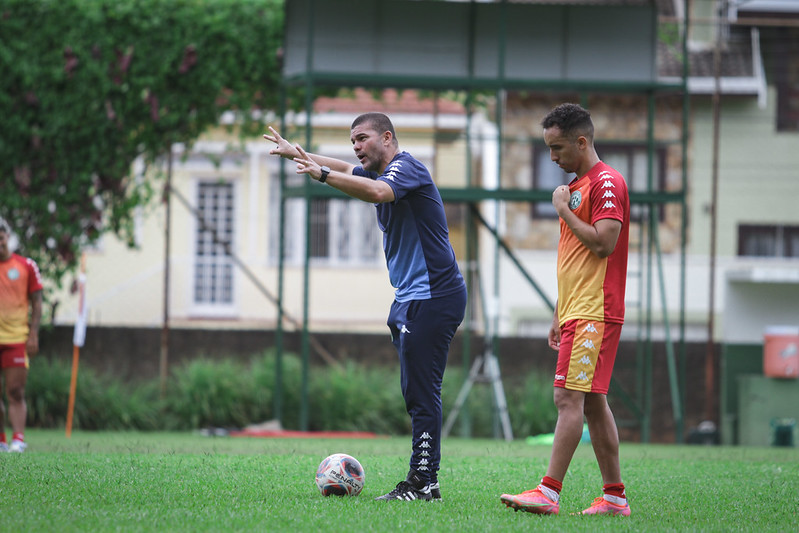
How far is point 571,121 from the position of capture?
19.6ft

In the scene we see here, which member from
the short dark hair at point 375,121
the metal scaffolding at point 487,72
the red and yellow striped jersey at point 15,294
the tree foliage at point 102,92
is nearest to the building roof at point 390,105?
the tree foliage at point 102,92

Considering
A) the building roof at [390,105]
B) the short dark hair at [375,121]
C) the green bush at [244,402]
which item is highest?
the building roof at [390,105]

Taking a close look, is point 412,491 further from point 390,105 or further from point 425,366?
point 390,105

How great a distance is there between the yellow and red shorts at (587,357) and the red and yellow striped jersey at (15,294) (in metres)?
6.90

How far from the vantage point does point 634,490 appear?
7156 mm

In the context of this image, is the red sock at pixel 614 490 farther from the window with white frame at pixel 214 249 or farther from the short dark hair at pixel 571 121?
the window with white frame at pixel 214 249

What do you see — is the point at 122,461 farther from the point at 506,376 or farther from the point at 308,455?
the point at 506,376

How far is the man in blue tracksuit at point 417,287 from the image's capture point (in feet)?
21.0

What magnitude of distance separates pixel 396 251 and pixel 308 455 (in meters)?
3.31

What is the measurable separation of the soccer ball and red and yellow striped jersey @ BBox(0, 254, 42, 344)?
562cm

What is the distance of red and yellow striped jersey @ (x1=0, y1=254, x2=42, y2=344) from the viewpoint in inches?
435

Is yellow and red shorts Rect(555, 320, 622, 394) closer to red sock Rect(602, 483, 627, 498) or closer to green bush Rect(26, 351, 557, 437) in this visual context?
red sock Rect(602, 483, 627, 498)

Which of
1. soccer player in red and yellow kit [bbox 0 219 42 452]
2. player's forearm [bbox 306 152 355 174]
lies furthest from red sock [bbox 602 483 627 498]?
soccer player in red and yellow kit [bbox 0 219 42 452]

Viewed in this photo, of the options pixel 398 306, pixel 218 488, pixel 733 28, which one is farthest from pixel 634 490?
pixel 733 28
